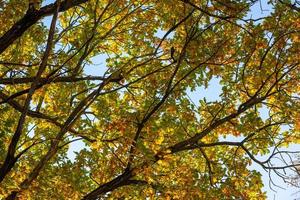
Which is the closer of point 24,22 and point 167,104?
point 24,22

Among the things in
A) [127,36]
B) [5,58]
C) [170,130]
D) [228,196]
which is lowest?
[228,196]

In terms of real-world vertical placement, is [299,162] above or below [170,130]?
below

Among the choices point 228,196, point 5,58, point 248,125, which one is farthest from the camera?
point 5,58

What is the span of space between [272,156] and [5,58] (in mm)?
7885

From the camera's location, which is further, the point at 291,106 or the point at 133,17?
the point at 133,17

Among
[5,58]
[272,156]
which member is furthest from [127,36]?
[272,156]

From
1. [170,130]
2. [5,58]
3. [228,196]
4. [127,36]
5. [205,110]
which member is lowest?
[228,196]

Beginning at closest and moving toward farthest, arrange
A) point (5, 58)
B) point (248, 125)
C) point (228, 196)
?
point (228, 196), point (248, 125), point (5, 58)

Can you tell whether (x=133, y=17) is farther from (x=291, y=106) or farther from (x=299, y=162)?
(x=299, y=162)

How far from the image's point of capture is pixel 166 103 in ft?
35.3

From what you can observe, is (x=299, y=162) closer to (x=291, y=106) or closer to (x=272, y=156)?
(x=272, y=156)

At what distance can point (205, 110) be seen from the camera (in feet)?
36.6

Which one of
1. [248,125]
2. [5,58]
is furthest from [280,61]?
[5,58]

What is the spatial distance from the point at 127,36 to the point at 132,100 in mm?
1905
